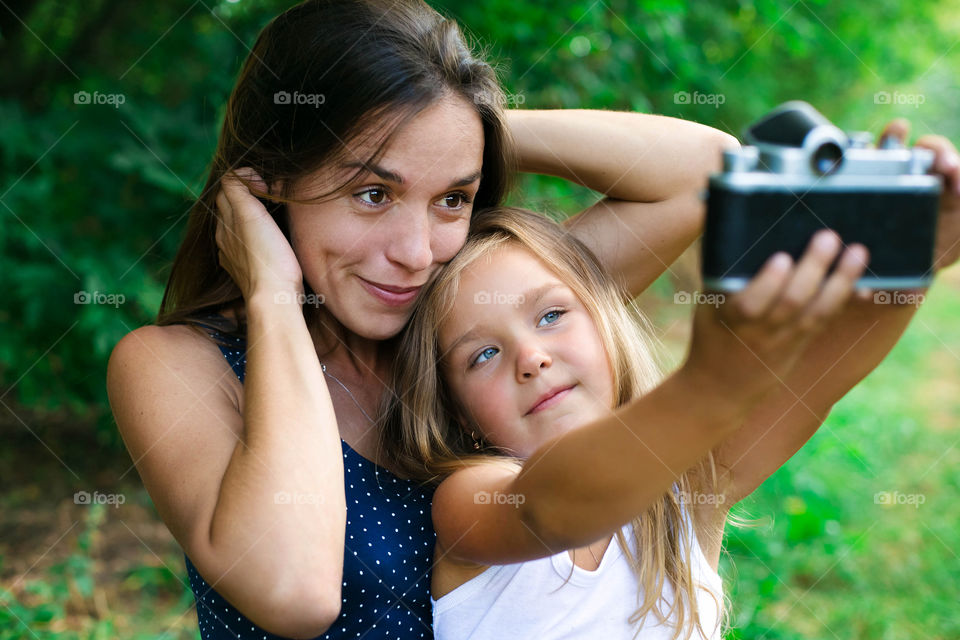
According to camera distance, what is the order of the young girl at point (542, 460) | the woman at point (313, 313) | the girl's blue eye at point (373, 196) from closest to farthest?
1. the young girl at point (542, 460)
2. the woman at point (313, 313)
3. the girl's blue eye at point (373, 196)

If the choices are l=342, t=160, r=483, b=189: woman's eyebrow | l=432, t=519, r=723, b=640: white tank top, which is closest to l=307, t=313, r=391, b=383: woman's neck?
l=342, t=160, r=483, b=189: woman's eyebrow

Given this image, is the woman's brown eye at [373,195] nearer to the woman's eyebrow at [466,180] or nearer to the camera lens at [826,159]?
the woman's eyebrow at [466,180]

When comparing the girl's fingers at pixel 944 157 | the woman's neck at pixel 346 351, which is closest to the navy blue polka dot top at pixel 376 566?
the woman's neck at pixel 346 351

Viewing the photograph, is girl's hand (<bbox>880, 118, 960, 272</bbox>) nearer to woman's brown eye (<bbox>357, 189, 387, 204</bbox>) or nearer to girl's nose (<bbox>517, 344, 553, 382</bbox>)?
girl's nose (<bbox>517, 344, 553, 382</bbox>)

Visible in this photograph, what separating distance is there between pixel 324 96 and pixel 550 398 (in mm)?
805

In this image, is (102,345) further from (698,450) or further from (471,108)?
(698,450)

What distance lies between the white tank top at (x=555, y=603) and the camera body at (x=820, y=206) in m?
1.00

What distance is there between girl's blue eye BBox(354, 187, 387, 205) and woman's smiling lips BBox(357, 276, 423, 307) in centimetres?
17

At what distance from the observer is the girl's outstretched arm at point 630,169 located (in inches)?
89.9

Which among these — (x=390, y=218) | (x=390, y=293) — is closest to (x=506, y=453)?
(x=390, y=293)

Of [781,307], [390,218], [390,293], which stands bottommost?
[781,307]

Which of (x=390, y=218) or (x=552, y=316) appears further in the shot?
(x=552, y=316)

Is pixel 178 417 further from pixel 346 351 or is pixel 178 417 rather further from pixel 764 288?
pixel 764 288

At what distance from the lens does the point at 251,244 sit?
1.95 metres
